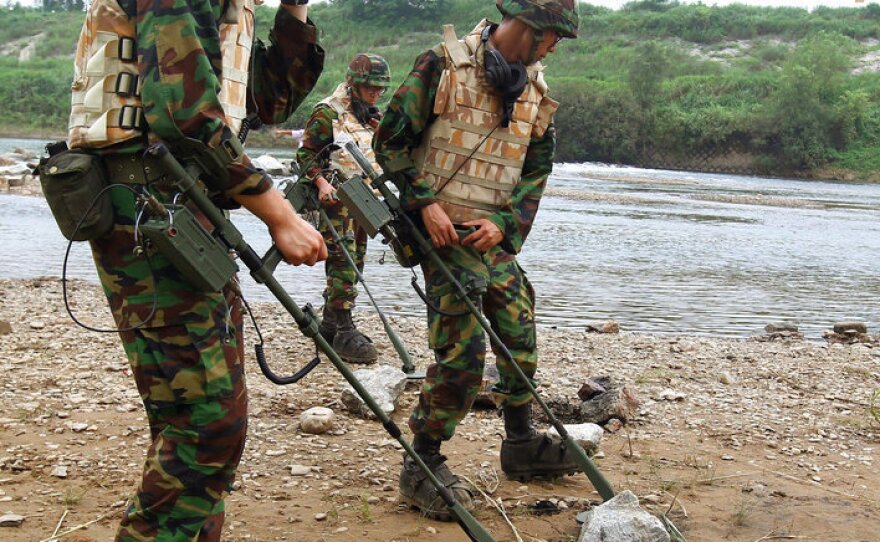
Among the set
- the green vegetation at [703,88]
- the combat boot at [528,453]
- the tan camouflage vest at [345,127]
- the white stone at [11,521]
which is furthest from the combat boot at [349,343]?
the green vegetation at [703,88]

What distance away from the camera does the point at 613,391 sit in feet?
19.9

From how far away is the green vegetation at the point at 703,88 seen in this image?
57312 mm

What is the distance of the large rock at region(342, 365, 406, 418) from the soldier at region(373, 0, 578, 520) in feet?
3.92

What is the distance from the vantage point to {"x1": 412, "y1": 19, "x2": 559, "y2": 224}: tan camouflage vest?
454 centimetres

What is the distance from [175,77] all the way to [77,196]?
0.43 m

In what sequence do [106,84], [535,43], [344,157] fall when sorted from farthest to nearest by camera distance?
[344,157], [535,43], [106,84]

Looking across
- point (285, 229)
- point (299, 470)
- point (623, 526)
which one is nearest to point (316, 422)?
point (299, 470)

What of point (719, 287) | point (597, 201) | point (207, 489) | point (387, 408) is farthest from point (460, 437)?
point (597, 201)

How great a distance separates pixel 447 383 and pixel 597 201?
26.4 meters

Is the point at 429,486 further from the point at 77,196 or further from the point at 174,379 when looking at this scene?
the point at 77,196

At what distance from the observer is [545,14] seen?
14.4ft

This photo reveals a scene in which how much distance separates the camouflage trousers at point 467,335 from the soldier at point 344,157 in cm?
301

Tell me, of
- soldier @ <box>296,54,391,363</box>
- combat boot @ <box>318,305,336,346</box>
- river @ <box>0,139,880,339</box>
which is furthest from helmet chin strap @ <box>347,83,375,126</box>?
combat boot @ <box>318,305,336,346</box>

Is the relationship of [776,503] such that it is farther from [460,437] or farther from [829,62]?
[829,62]
